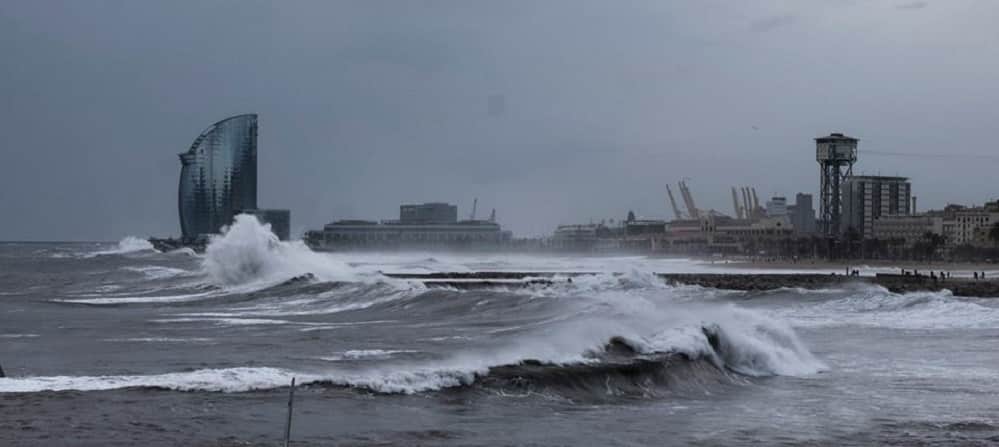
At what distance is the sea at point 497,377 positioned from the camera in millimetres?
11188

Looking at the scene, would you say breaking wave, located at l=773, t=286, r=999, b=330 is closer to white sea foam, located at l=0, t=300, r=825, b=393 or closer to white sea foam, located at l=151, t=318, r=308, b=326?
white sea foam, located at l=0, t=300, r=825, b=393

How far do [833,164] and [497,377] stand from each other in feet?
394

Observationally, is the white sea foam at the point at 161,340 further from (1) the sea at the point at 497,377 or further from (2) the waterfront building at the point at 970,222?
(2) the waterfront building at the point at 970,222

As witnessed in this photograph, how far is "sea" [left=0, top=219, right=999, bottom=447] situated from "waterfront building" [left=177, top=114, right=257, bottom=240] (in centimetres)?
14535

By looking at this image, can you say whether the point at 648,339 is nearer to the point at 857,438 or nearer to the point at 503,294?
the point at 857,438

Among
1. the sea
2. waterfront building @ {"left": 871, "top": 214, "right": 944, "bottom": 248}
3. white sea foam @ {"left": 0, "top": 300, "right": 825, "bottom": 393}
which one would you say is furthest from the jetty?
waterfront building @ {"left": 871, "top": 214, "right": 944, "bottom": 248}

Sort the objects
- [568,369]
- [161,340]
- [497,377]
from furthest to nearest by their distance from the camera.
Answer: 1. [161,340]
2. [568,369]
3. [497,377]

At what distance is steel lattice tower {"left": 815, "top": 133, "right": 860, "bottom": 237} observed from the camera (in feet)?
419

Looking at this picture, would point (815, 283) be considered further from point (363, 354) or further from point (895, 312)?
point (363, 354)

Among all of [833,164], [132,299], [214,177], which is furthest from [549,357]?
[214,177]

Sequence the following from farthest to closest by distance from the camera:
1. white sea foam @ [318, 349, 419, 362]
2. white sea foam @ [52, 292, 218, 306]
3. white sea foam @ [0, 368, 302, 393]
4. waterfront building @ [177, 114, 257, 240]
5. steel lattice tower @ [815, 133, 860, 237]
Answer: waterfront building @ [177, 114, 257, 240] < steel lattice tower @ [815, 133, 860, 237] < white sea foam @ [52, 292, 218, 306] < white sea foam @ [318, 349, 419, 362] < white sea foam @ [0, 368, 302, 393]

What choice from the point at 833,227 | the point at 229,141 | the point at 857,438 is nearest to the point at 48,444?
the point at 857,438

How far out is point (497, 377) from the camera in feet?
47.1

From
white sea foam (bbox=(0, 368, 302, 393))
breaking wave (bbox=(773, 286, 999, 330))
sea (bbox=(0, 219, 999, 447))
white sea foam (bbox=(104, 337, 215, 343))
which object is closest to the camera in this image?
sea (bbox=(0, 219, 999, 447))
